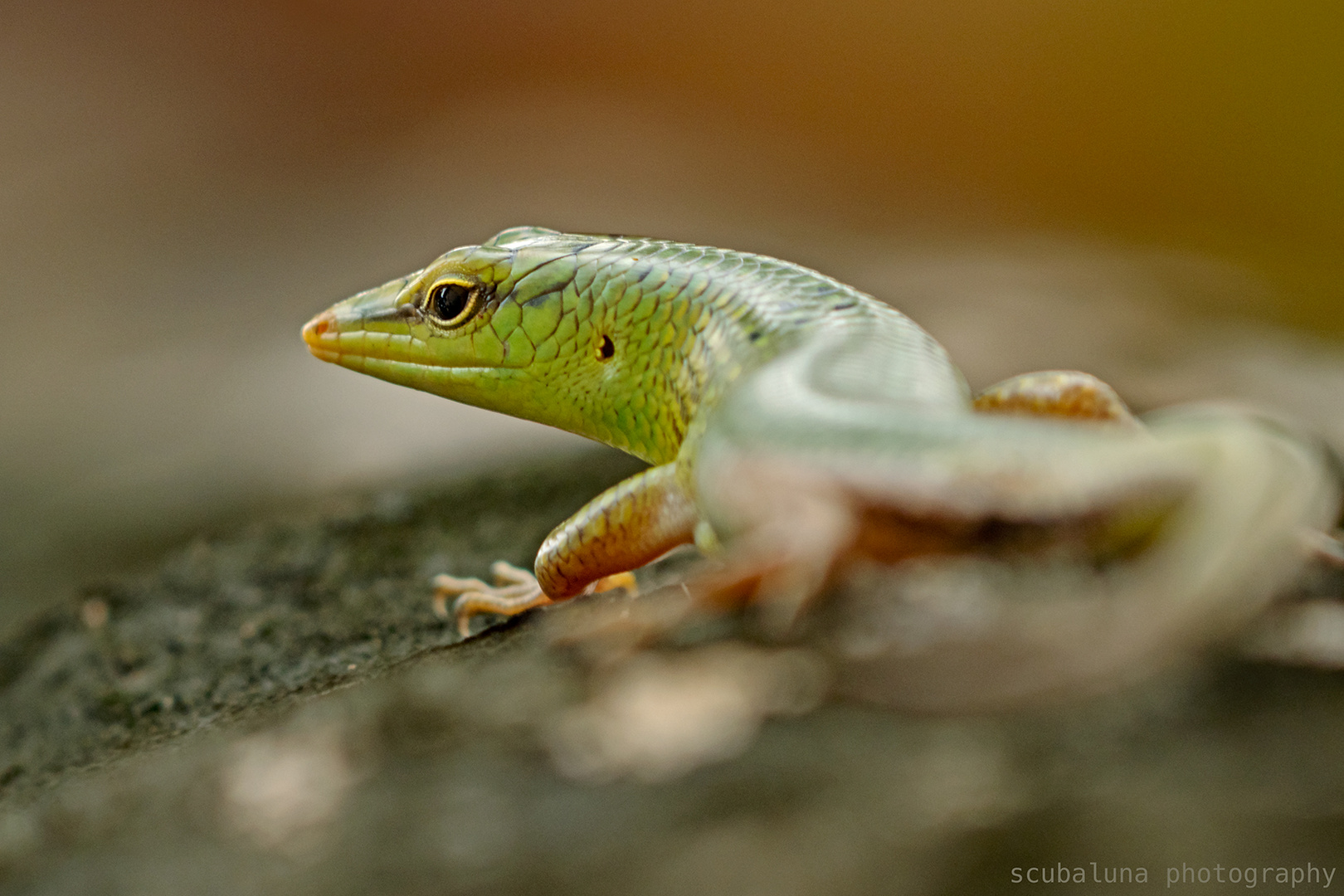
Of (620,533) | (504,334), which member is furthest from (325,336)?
(620,533)

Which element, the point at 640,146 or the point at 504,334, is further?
the point at 640,146

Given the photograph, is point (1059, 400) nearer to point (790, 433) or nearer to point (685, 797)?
point (790, 433)

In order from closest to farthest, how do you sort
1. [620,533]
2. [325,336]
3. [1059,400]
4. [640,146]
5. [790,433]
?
[790,433], [1059,400], [620,533], [325,336], [640,146]

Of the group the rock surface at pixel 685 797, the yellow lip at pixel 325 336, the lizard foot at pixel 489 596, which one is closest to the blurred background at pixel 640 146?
the yellow lip at pixel 325 336

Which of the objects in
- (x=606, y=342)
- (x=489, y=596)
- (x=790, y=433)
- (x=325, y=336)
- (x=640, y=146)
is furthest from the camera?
(x=640, y=146)

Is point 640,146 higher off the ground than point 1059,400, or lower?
higher

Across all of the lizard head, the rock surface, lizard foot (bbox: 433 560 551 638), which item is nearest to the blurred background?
the lizard head

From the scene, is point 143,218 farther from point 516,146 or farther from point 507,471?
point 507,471
